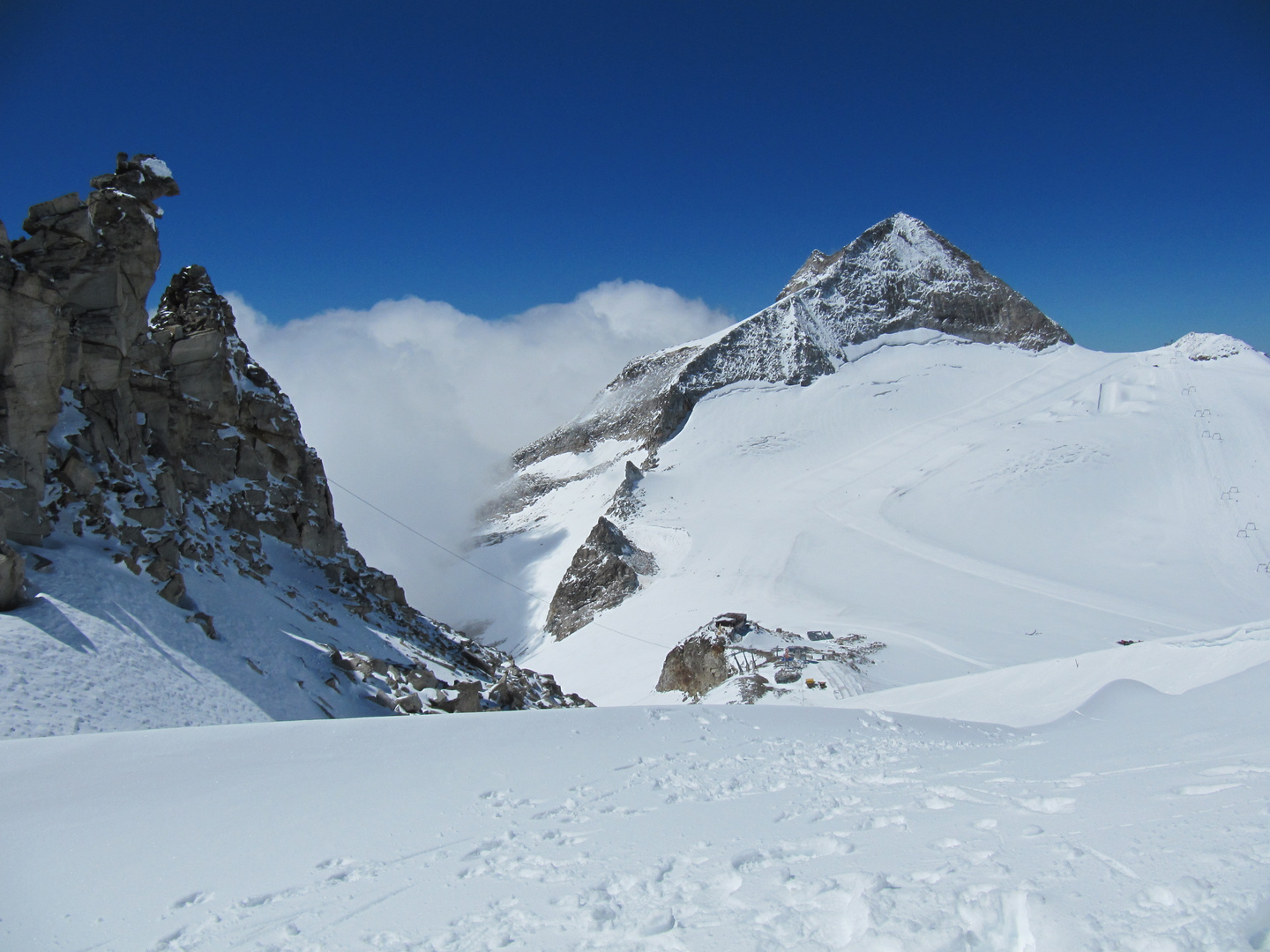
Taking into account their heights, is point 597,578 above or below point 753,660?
above

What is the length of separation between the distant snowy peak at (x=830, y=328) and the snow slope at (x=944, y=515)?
7.64 feet

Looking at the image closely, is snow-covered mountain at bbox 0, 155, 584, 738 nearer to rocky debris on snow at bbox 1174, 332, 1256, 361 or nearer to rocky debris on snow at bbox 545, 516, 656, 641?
rocky debris on snow at bbox 545, 516, 656, 641

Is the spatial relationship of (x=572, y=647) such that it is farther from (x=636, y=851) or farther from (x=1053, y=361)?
(x=1053, y=361)

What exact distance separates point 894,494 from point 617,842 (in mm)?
41431

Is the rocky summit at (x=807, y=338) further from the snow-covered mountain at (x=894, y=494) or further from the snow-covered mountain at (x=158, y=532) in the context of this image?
the snow-covered mountain at (x=158, y=532)

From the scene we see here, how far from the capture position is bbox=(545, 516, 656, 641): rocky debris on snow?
3988 centimetres

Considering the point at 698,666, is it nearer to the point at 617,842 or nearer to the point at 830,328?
the point at 617,842

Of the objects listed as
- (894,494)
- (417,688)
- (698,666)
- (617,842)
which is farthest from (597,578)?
(617,842)

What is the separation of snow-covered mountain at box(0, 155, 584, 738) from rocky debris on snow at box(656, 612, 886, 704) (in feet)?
17.2

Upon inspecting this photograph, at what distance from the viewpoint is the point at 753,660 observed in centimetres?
2378

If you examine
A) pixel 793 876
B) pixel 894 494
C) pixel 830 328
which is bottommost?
pixel 793 876

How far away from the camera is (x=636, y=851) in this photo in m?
4.54

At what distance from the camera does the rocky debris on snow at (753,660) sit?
2162cm

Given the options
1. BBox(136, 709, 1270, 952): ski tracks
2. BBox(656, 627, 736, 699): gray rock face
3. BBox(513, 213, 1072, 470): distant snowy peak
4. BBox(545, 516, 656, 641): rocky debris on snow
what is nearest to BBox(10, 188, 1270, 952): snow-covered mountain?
BBox(136, 709, 1270, 952): ski tracks
